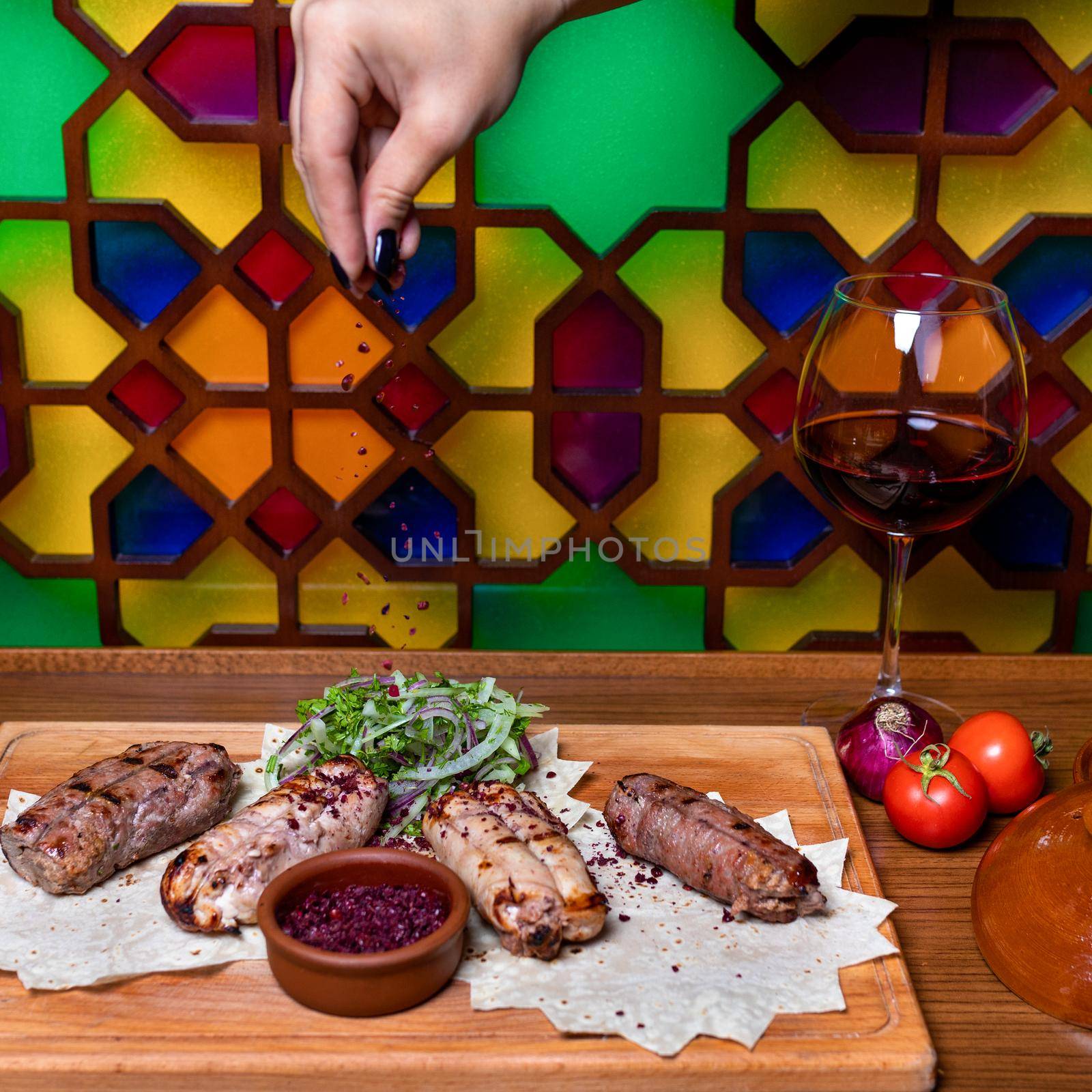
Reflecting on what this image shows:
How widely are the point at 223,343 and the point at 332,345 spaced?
0.56 feet

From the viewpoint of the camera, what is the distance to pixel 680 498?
2070 mm

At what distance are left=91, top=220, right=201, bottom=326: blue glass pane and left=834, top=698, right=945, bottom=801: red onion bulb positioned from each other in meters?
1.21

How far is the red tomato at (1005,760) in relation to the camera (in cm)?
159

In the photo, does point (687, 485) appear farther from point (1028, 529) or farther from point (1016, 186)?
point (1016, 186)

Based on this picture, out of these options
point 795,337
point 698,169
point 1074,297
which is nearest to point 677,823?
point 795,337

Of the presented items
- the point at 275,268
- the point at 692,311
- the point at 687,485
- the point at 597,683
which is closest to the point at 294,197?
the point at 275,268

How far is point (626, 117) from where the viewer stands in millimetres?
1886

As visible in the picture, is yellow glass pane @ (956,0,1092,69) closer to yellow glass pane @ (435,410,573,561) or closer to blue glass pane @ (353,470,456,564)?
yellow glass pane @ (435,410,573,561)

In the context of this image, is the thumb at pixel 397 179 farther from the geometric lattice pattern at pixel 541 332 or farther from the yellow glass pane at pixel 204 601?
the yellow glass pane at pixel 204 601

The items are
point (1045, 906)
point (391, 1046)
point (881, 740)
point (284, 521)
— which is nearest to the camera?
point (391, 1046)

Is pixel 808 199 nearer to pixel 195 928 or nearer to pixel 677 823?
pixel 677 823

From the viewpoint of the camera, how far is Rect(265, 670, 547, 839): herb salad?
162 centimetres

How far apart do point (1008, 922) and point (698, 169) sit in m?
1.16

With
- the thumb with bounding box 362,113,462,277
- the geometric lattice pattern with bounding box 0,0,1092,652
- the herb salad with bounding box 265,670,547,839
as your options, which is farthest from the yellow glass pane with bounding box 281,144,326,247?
the herb salad with bounding box 265,670,547,839
